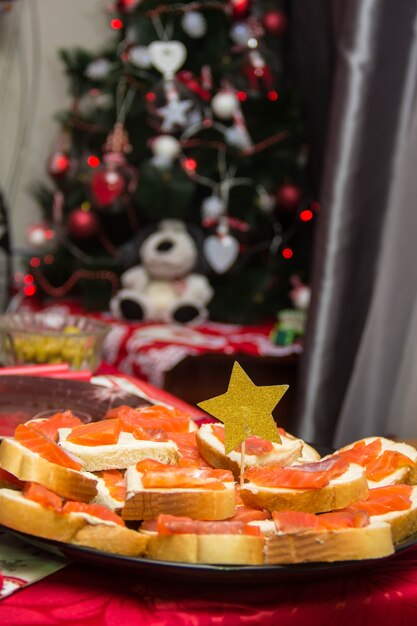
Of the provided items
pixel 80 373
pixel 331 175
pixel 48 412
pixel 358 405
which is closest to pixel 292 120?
pixel 331 175

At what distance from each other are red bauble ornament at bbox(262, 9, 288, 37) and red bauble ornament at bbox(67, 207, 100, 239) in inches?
38.4

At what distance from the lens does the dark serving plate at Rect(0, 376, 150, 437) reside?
1069mm

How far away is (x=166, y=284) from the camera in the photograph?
3.10 metres

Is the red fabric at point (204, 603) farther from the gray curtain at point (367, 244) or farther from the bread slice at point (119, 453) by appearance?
the gray curtain at point (367, 244)

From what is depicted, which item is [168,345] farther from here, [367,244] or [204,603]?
[204,603]

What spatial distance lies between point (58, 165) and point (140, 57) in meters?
0.51

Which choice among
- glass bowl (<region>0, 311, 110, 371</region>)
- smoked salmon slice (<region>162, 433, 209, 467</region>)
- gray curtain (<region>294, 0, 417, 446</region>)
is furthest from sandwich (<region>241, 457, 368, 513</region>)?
gray curtain (<region>294, 0, 417, 446</region>)

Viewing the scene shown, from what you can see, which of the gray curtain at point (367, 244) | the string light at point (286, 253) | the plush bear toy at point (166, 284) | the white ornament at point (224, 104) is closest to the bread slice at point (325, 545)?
the gray curtain at point (367, 244)

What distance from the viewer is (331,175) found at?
232 centimetres

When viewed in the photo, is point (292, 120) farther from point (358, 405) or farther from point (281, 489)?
point (281, 489)

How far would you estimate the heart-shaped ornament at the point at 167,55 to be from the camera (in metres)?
3.02

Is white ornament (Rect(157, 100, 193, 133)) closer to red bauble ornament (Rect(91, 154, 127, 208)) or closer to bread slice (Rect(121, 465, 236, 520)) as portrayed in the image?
red bauble ornament (Rect(91, 154, 127, 208))

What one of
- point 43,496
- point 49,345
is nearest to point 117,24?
point 49,345

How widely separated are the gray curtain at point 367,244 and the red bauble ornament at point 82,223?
1054 millimetres
